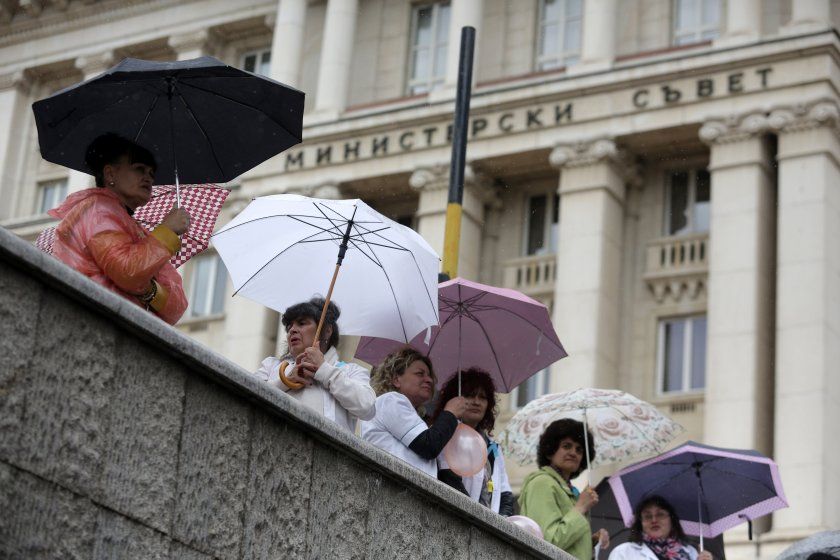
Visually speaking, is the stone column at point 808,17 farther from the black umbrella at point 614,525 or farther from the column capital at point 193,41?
the black umbrella at point 614,525

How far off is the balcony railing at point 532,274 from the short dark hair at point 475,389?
21035mm

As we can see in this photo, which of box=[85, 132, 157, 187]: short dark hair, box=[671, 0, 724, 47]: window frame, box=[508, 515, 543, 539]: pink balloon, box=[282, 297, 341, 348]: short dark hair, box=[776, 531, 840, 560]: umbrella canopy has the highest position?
box=[671, 0, 724, 47]: window frame

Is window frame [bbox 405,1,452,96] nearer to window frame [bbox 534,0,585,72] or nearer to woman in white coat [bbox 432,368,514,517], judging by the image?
window frame [bbox 534,0,585,72]

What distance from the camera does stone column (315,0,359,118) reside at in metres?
33.9

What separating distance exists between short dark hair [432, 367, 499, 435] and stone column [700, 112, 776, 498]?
668 inches

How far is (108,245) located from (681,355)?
2290 centimetres

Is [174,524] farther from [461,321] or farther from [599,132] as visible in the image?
[599,132]

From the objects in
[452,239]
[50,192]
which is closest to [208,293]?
[50,192]

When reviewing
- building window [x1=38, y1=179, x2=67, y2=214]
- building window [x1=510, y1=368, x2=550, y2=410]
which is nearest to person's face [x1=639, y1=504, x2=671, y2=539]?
building window [x1=510, y1=368, x2=550, y2=410]

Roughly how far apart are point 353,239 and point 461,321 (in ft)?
4.89

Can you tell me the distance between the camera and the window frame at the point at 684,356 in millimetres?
28375

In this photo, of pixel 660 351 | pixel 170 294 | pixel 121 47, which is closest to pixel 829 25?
pixel 660 351

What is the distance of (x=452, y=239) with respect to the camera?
39.7 ft

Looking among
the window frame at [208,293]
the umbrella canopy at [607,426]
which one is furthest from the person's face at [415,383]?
the window frame at [208,293]
